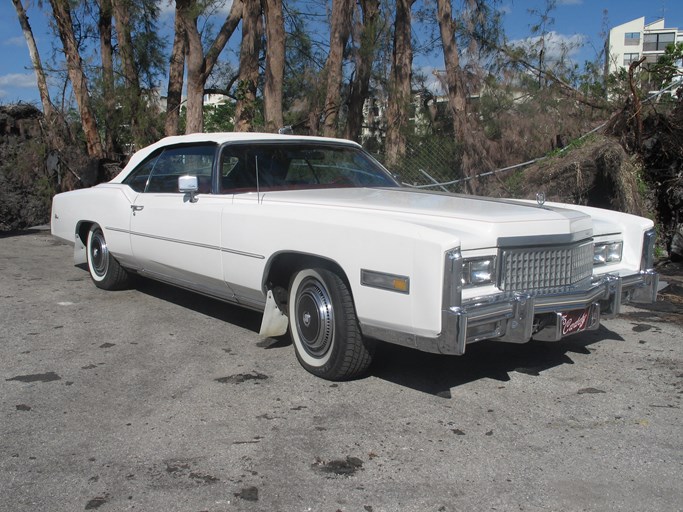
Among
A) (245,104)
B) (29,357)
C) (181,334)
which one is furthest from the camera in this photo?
(245,104)

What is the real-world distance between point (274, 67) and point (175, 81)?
19.7 ft

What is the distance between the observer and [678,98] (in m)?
9.28

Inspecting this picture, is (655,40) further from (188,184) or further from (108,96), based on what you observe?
(188,184)

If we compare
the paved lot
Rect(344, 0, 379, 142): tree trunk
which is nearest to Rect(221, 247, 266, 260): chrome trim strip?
the paved lot

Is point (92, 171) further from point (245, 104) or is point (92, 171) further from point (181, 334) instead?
point (181, 334)

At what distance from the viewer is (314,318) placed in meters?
4.38

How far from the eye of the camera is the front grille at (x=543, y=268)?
12.9 ft

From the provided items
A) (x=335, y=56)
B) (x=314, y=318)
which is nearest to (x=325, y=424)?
(x=314, y=318)

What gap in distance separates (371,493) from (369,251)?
1.39 metres

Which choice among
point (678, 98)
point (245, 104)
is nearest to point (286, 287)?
point (678, 98)

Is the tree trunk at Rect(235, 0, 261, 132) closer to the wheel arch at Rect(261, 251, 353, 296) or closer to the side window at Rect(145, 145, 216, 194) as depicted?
the side window at Rect(145, 145, 216, 194)

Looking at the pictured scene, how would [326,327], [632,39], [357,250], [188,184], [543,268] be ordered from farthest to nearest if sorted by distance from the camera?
1. [632,39]
2. [188,184]
3. [326,327]
4. [543,268]
5. [357,250]

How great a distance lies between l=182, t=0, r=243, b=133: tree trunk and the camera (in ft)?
43.6

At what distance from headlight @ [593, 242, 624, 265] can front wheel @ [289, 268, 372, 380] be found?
1.77 metres
